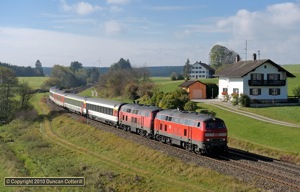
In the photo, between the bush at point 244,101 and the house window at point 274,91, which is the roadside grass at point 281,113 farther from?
the house window at point 274,91

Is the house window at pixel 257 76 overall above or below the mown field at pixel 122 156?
above

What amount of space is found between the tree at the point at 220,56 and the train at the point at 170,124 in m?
102

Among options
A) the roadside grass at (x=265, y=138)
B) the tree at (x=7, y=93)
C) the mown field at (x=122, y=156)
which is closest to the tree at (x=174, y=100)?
the mown field at (x=122, y=156)

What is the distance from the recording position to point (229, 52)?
151 meters

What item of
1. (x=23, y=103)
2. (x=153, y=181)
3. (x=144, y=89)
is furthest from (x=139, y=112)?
(x=23, y=103)

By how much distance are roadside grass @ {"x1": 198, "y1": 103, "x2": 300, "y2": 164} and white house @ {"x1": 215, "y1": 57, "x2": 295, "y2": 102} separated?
16471 mm

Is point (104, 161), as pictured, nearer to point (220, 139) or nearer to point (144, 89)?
point (220, 139)

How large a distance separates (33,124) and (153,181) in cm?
4415

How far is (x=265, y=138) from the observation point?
119 ft

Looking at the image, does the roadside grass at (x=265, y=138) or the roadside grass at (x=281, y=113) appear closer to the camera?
the roadside grass at (x=265, y=138)

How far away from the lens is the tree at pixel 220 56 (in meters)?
150

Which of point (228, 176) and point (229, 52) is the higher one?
point (229, 52)

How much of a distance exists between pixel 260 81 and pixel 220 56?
91.7 m

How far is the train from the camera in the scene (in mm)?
30141
